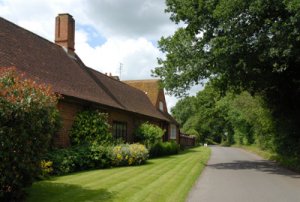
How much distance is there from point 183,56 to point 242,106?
14.8 metres

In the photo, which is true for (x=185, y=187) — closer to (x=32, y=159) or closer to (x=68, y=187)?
(x=68, y=187)

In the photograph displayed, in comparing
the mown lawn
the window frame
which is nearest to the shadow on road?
the mown lawn

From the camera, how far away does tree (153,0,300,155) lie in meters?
16.4

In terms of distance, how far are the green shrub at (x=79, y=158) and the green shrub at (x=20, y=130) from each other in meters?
5.44

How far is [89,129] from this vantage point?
18.5 m

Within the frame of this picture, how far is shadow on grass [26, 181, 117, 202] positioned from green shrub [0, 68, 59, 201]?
79 cm

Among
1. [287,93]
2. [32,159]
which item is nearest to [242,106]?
[287,93]

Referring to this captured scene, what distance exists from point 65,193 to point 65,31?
1633 centimetres

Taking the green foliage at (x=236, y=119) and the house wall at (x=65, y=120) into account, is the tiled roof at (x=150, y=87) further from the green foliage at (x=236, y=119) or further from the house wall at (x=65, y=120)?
the house wall at (x=65, y=120)

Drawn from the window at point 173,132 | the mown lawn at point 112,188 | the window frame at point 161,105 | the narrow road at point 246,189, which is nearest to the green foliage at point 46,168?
the mown lawn at point 112,188

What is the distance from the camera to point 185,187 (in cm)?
1193

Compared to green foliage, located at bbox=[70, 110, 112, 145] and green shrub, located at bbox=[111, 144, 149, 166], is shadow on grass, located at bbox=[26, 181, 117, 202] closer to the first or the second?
green shrub, located at bbox=[111, 144, 149, 166]

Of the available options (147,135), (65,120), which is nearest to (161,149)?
(147,135)

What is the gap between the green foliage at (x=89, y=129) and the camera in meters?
18.1
